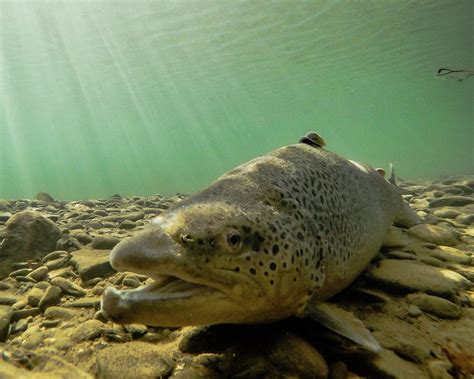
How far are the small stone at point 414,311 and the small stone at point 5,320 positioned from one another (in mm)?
3267

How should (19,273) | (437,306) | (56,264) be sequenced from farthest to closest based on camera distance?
1. (56,264)
2. (19,273)
3. (437,306)

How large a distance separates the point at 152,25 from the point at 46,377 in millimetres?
23372

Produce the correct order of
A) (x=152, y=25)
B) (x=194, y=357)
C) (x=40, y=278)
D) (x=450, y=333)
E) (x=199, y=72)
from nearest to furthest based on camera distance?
(x=194, y=357) → (x=450, y=333) → (x=40, y=278) → (x=152, y=25) → (x=199, y=72)

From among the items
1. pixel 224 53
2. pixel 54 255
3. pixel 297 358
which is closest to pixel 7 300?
pixel 54 255

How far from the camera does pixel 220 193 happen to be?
2.35 meters

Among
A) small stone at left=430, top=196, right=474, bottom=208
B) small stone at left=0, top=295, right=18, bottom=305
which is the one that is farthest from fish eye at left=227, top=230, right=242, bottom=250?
small stone at left=430, top=196, right=474, bottom=208

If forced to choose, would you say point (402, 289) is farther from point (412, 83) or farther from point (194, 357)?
point (412, 83)

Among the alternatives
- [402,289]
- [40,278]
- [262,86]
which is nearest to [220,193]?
[402,289]

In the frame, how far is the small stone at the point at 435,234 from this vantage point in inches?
179

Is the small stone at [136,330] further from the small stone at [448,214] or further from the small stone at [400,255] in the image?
the small stone at [448,214]

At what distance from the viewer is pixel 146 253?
5.70 feet

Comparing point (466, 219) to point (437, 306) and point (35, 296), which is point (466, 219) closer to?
point (437, 306)

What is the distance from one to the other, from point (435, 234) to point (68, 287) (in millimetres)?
4659

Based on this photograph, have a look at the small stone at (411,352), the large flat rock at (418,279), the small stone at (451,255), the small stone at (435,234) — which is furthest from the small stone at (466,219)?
the small stone at (411,352)
